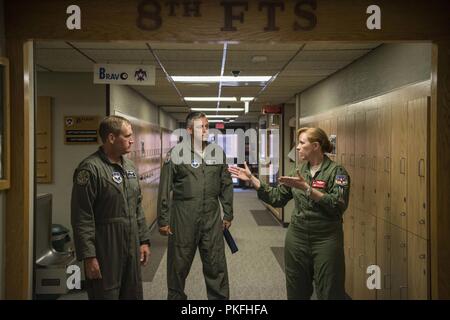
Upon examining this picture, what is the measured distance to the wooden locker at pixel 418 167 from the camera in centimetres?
273

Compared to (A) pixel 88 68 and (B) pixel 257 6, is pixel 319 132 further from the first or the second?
(A) pixel 88 68

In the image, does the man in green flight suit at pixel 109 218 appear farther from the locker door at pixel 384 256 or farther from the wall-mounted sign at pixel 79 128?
the wall-mounted sign at pixel 79 128

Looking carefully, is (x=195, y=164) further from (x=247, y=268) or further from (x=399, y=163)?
(x=247, y=268)

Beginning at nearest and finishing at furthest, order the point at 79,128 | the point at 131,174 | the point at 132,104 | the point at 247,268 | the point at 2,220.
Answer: the point at 2,220 < the point at 131,174 < the point at 79,128 < the point at 247,268 < the point at 132,104

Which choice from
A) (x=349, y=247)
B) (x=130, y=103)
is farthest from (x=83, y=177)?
(x=130, y=103)

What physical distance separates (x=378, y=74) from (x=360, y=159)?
2.46 ft

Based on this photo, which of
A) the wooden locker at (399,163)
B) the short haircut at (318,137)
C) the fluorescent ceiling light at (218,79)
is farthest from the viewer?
the fluorescent ceiling light at (218,79)

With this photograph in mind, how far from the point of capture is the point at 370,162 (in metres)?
3.74

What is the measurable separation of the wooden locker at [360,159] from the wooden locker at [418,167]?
36.1 inches

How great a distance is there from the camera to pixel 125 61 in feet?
15.1

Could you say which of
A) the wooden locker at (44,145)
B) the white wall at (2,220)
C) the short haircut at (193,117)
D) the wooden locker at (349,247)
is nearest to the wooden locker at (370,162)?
the wooden locker at (349,247)

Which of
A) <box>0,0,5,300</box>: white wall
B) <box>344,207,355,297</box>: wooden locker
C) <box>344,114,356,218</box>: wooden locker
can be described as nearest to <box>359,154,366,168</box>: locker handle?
<box>344,114,356,218</box>: wooden locker

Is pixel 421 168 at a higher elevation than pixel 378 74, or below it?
below
